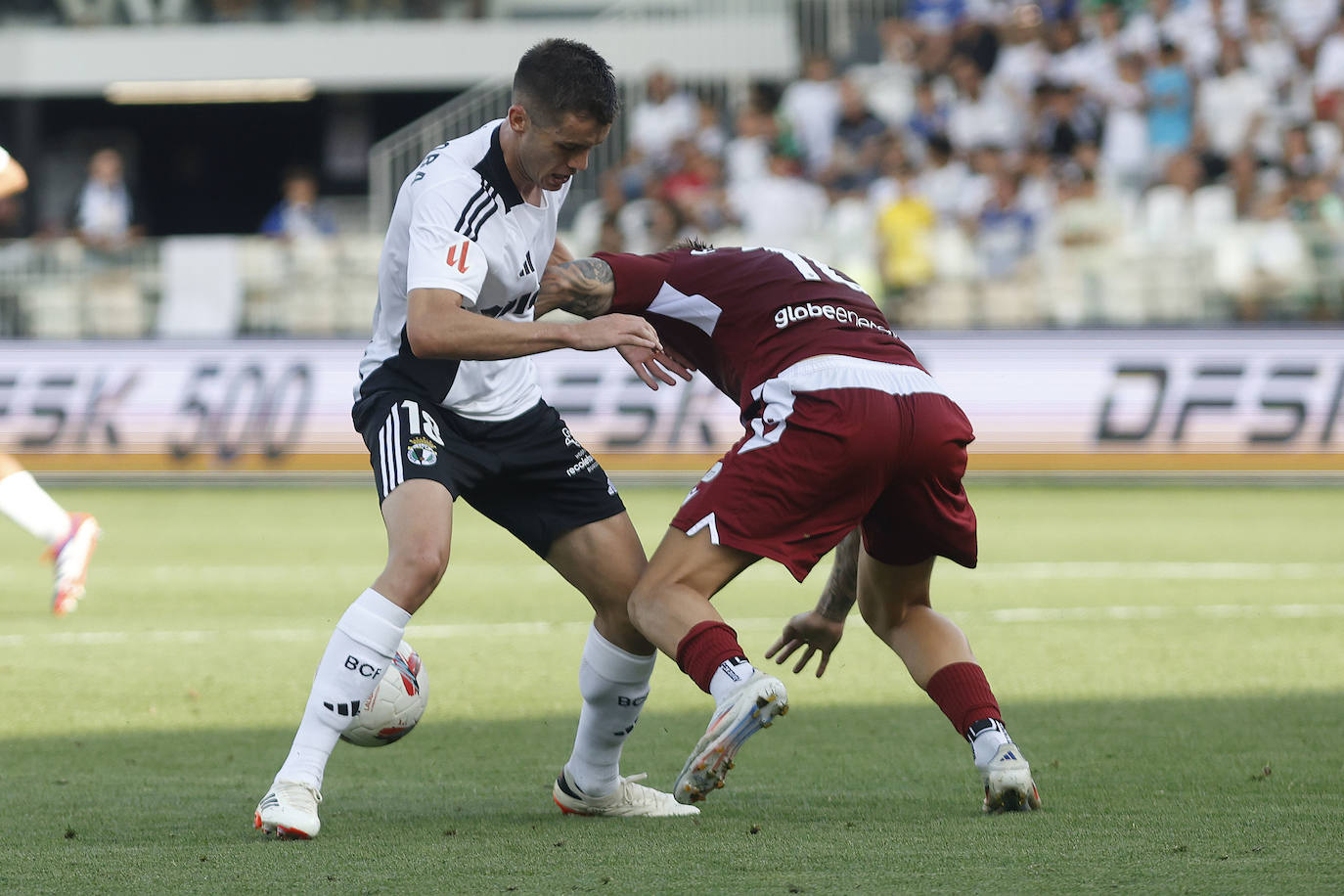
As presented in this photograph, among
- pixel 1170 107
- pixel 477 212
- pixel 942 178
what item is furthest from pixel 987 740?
pixel 1170 107

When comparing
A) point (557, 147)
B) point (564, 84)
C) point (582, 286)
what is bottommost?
point (582, 286)

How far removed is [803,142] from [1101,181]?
Answer: 12.4 feet

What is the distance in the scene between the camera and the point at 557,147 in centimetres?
504

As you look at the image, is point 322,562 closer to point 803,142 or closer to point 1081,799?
point 1081,799

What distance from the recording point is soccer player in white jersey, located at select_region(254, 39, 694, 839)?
15.8 feet

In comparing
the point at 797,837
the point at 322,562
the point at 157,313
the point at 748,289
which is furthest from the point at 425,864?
the point at 157,313

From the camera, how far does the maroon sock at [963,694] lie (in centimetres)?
505

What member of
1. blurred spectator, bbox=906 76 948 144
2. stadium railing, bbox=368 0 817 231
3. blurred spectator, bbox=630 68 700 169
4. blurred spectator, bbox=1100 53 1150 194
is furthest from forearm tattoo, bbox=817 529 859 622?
blurred spectator, bbox=630 68 700 169

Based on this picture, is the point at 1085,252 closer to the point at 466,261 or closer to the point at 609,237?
the point at 609,237

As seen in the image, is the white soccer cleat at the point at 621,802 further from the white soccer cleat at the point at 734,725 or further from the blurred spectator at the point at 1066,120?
the blurred spectator at the point at 1066,120

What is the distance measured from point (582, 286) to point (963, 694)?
158 cm

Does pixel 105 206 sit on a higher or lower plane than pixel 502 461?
lower

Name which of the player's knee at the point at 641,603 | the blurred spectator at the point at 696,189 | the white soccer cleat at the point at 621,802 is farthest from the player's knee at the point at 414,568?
the blurred spectator at the point at 696,189

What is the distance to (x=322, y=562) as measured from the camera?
1145cm
